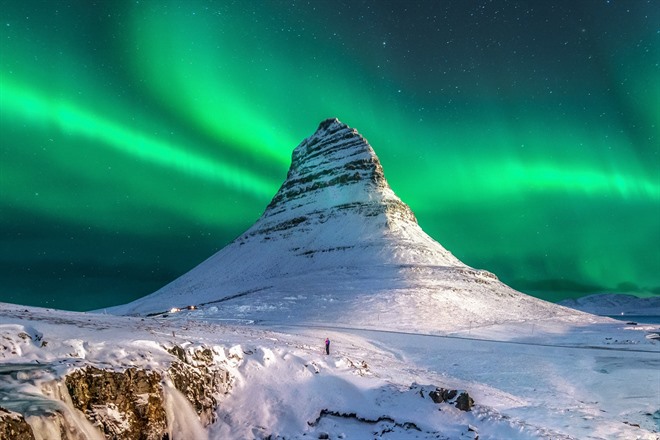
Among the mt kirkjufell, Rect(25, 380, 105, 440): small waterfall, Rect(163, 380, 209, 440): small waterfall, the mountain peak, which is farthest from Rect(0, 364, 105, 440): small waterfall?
the mountain peak

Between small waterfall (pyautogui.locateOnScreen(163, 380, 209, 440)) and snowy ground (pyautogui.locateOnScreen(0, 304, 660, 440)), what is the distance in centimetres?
Result: 59

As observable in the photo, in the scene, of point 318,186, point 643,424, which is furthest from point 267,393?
point 318,186

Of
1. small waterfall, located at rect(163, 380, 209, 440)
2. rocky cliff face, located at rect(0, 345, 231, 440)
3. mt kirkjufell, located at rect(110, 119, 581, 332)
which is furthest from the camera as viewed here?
mt kirkjufell, located at rect(110, 119, 581, 332)

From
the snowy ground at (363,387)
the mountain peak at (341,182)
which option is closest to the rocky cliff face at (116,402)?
the snowy ground at (363,387)

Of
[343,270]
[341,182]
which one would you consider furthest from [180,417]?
[341,182]

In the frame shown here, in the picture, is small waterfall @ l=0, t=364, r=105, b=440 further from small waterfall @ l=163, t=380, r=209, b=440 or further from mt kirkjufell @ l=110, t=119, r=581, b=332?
mt kirkjufell @ l=110, t=119, r=581, b=332

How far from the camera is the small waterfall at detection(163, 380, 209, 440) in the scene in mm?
12633

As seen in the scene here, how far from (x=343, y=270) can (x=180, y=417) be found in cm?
8820

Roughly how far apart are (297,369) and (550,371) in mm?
18601

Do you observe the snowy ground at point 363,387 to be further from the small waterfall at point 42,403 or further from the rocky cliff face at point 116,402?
the rocky cliff face at point 116,402

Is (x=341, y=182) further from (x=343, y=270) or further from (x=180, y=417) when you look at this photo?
(x=180, y=417)

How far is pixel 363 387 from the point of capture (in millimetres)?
18141

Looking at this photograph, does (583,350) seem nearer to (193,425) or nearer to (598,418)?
(598,418)

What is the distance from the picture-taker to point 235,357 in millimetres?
17297
